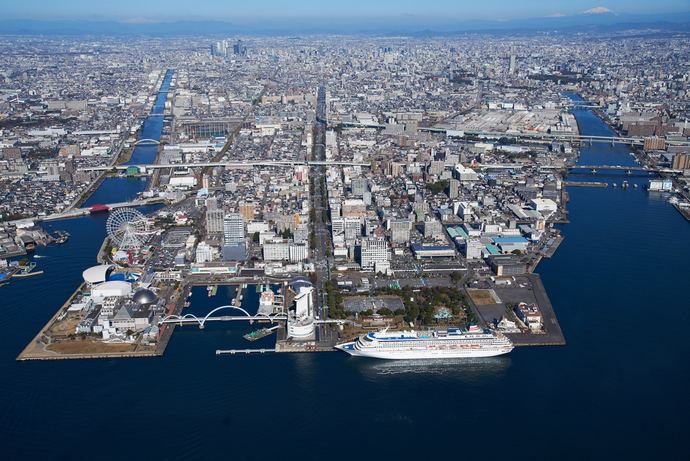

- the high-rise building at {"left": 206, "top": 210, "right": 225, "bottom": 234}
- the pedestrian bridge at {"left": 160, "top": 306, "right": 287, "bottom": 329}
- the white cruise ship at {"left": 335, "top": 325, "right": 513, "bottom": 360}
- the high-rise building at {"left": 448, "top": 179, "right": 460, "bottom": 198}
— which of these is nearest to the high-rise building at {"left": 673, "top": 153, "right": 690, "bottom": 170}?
the high-rise building at {"left": 448, "top": 179, "right": 460, "bottom": 198}

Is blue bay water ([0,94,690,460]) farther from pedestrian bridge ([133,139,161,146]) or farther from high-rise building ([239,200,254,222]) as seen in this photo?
pedestrian bridge ([133,139,161,146])

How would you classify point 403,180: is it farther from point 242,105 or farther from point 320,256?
point 242,105

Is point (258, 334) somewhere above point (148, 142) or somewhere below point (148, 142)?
below

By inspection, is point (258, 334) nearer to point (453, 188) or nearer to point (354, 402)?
point (354, 402)

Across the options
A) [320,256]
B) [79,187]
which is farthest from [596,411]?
[79,187]

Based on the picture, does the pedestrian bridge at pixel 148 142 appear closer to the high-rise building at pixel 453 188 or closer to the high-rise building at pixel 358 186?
the high-rise building at pixel 358 186

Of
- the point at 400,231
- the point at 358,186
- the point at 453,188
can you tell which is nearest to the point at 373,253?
the point at 400,231

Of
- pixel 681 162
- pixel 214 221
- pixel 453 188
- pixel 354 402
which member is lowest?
pixel 354 402
